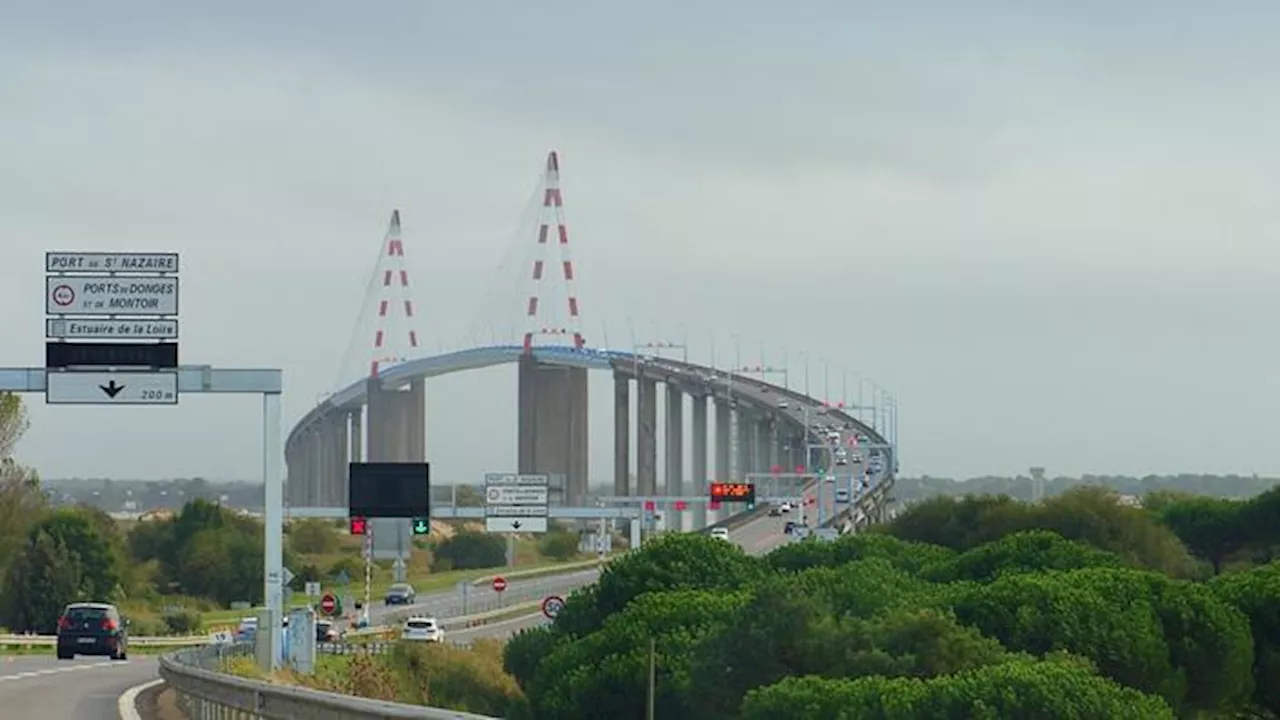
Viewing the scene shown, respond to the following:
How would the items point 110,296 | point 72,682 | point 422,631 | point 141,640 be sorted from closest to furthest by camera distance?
point 110,296
point 72,682
point 422,631
point 141,640

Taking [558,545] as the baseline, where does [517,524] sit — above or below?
Answer: above

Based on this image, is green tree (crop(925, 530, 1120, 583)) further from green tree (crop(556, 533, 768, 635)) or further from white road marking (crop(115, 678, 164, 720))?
white road marking (crop(115, 678, 164, 720))

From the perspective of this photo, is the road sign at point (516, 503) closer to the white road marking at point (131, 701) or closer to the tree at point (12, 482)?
the tree at point (12, 482)

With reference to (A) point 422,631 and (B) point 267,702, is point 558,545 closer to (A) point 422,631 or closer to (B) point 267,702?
(A) point 422,631

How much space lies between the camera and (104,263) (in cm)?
4153

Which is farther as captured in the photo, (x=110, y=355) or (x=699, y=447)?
(x=699, y=447)

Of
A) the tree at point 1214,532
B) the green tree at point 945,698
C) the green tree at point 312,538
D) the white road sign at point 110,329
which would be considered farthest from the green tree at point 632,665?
the green tree at point 312,538

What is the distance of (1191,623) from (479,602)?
66.8 m

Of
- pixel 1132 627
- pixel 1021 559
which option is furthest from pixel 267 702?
pixel 1021 559

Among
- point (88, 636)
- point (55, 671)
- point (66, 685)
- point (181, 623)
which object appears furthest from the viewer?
point (181, 623)

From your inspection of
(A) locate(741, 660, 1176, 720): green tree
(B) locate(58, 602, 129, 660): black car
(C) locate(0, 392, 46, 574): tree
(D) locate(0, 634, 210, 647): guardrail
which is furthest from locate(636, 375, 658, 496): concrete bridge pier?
(A) locate(741, 660, 1176, 720): green tree

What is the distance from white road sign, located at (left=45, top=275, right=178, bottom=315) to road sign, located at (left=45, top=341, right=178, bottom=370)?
54 cm

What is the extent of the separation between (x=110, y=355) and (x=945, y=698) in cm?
1871

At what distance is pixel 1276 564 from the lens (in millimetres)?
49781
